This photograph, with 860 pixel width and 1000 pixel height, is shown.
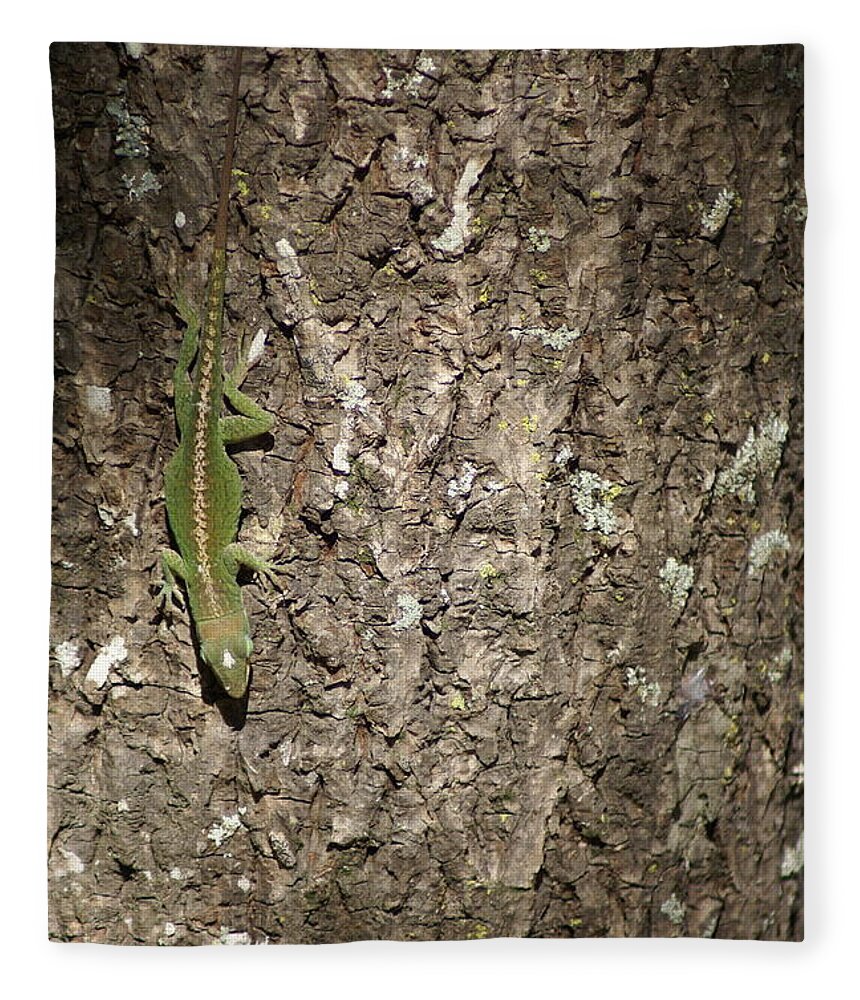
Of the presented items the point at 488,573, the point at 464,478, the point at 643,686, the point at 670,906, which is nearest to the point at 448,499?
the point at 464,478

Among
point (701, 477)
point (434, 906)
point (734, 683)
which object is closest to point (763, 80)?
point (701, 477)

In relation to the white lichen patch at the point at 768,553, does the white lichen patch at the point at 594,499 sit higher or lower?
higher

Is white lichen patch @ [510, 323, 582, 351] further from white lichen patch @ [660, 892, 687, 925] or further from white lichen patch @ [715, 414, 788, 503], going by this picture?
white lichen patch @ [660, 892, 687, 925]

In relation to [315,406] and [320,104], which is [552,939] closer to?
[315,406]

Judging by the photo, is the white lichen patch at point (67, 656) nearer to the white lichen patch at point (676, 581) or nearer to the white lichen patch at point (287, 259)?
the white lichen patch at point (287, 259)

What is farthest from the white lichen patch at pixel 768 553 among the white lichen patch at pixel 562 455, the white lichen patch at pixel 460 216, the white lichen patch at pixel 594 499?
the white lichen patch at pixel 460 216

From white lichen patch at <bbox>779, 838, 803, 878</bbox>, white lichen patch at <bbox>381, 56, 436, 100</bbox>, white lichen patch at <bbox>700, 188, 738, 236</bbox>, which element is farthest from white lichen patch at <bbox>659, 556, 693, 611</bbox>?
white lichen patch at <bbox>381, 56, 436, 100</bbox>

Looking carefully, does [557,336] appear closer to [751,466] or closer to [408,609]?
[751,466]
